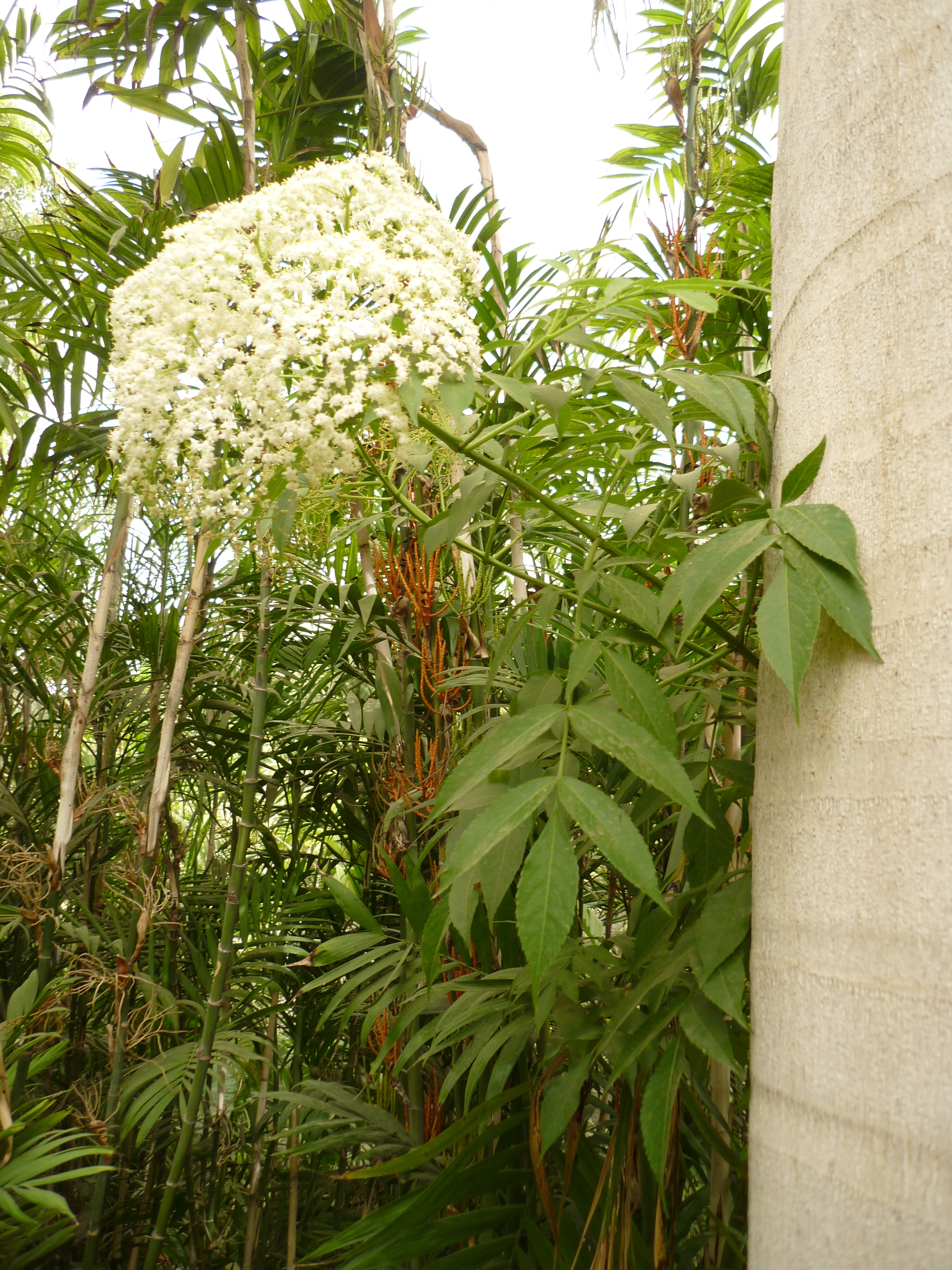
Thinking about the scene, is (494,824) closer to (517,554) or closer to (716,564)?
(716,564)

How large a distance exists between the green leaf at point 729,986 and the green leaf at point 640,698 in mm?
152

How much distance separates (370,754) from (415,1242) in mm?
771

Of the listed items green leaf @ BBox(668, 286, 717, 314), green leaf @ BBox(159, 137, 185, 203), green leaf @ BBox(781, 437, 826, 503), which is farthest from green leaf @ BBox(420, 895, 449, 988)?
green leaf @ BBox(159, 137, 185, 203)

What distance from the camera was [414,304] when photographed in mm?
564

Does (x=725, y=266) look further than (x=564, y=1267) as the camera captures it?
Yes

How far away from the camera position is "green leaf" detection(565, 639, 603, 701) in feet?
1.74

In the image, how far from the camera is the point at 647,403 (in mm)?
579

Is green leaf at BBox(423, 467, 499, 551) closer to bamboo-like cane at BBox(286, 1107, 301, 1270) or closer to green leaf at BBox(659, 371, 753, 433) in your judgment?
green leaf at BBox(659, 371, 753, 433)

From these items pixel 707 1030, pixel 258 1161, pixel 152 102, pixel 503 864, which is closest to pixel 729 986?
pixel 707 1030

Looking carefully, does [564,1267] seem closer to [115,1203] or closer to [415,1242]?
[415,1242]

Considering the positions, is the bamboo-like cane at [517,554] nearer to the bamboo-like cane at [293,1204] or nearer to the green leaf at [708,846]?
the green leaf at [708,846]

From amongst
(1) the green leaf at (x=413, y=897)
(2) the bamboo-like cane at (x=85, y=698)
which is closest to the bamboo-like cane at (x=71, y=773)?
(2) the bamboo-like cane at (x=85, y=698)

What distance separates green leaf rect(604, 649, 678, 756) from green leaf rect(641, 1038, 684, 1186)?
22 cm

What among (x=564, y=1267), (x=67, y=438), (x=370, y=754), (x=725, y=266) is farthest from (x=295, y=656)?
(x=564, y=1267)
